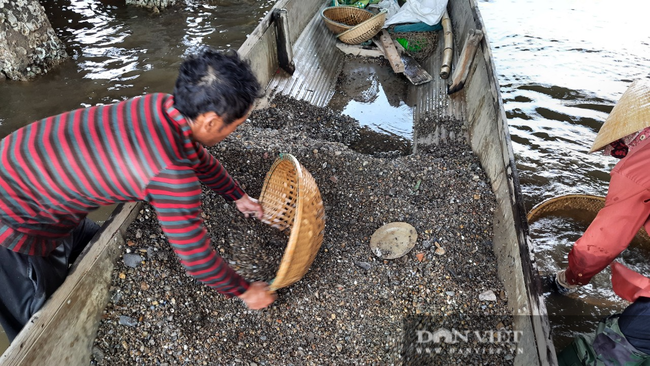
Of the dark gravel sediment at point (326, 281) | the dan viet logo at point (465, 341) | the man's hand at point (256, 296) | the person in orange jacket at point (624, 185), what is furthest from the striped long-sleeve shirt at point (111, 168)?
the person in orange jacket at point (624, 185)

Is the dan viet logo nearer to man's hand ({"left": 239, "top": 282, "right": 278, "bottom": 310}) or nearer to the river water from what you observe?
man's hand ({"left": 239, "top": 282, "right": 278, "bottom": 310})

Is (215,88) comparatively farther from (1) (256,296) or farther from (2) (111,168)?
(1) (256,296)

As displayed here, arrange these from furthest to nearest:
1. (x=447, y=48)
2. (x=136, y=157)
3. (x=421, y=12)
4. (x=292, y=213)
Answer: (x=421, y=12) < (x=447, y=48) < (x=292, y=213) < (x=136, y=157)

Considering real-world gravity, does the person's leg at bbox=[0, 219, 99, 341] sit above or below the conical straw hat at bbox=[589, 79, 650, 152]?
below

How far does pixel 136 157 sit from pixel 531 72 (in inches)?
201

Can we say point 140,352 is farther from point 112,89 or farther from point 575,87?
point 575,87

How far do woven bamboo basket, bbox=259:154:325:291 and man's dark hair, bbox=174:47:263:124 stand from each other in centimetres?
51

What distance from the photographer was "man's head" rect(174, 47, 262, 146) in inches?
45.9

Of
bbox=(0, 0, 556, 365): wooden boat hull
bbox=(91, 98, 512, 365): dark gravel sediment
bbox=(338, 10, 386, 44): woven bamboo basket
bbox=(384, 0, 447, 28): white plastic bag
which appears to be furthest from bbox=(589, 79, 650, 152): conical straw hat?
bbox=(384, 0, 447, 28): white plastic bag

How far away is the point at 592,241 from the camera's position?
73.2 inches

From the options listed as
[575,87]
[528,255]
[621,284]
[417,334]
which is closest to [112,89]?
[417,334]

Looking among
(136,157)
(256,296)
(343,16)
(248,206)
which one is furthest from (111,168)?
(343,16)

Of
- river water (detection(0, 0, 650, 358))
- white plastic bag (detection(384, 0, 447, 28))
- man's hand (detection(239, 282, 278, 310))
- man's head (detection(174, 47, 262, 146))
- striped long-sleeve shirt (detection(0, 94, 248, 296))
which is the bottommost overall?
river water (detection(0, 0, 650, 358))

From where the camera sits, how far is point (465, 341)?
1749 millimetres
